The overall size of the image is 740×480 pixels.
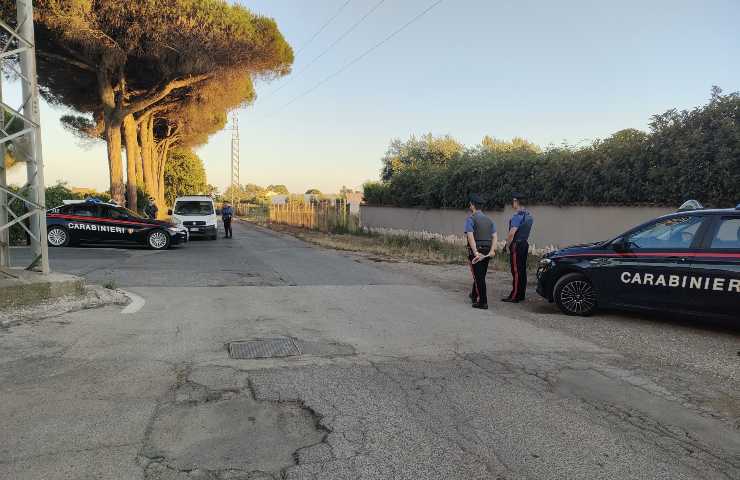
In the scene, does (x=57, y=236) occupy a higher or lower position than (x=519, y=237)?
lower

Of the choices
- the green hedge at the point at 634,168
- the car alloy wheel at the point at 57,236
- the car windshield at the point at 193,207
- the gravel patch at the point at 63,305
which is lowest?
the gravel patch at the point at 63,305

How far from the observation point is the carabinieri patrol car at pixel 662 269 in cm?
621

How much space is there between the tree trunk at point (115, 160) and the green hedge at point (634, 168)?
49.8 feet

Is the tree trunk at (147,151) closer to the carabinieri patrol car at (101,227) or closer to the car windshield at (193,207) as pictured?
the car windshield at (193,207)

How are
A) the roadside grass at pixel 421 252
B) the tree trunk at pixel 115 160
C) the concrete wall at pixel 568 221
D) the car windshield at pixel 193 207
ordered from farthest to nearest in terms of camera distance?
the tree trunk at pixel 115 160 → the car windshield at pixel 193 207 → the roadside grass at pixel 421 252 → the concrete wall at pixel 568 221

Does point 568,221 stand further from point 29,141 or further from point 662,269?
point 29,141

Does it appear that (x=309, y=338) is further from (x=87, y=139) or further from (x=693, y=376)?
(x=87, y=139)

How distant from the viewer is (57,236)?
52.7 ft

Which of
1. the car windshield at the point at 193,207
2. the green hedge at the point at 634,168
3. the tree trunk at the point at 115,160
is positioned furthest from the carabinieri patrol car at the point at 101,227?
the green hedge at the point at 634,168

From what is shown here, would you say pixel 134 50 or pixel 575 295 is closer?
pixel 575 295

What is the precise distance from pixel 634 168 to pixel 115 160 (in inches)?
839

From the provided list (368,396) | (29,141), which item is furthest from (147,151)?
(368,396)

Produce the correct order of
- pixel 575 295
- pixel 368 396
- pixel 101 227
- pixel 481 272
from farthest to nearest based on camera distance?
pixel 101 227, pixel 481 272, pixel 575 295, pixel 368 396

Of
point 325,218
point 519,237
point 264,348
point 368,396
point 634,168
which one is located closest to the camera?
point 368,396
